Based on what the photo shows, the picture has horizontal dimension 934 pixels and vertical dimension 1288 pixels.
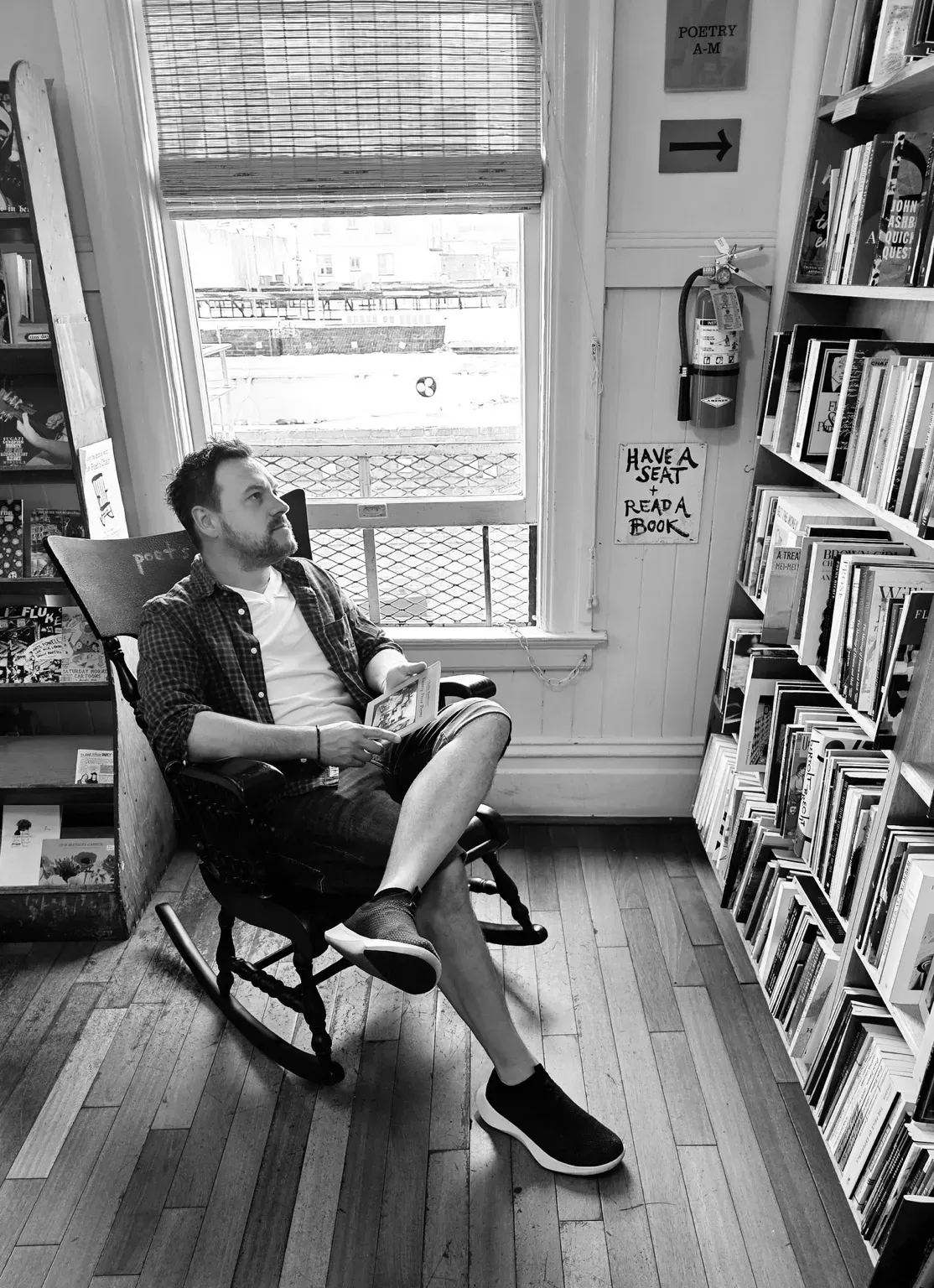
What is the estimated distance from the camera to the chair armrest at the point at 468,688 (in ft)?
6.57

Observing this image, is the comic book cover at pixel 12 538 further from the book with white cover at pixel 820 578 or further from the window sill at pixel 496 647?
the book with white cover at pixel 820 578

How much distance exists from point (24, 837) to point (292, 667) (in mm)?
1041

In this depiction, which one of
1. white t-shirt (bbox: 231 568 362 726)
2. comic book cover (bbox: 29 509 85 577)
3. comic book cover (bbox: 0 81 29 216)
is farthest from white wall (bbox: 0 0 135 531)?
white t-shirt (bbox: 231 568 362 726)

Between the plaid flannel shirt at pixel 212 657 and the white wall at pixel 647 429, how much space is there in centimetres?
76

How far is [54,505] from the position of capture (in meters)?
2.62

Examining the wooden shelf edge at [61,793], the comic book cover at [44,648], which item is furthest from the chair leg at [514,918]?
the comic book cover at [44,648]

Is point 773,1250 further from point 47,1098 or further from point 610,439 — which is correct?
point 610,439

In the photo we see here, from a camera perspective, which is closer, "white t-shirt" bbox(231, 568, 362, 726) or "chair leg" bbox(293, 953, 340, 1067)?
"chair leg" bbox(293, 953, 340, 1067)

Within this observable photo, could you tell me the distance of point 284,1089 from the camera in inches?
75.7

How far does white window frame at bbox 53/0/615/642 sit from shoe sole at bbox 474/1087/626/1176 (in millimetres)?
1324

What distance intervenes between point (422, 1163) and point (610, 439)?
1.83 metres

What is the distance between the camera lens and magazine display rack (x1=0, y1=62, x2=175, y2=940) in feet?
7.13

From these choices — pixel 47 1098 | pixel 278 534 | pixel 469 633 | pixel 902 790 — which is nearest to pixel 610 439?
pixel 469 633

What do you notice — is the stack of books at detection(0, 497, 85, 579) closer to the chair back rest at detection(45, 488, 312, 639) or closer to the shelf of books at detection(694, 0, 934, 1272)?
the chair back rest at detection(45, 488, 312, 639)
